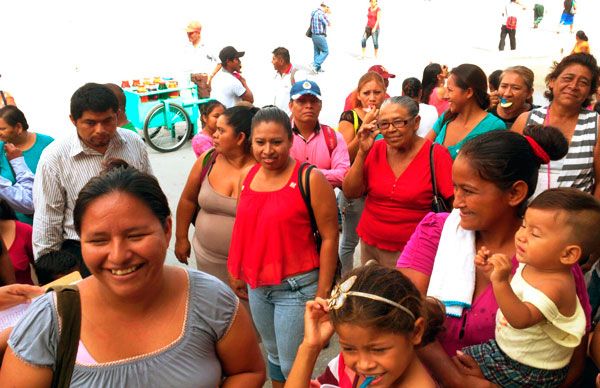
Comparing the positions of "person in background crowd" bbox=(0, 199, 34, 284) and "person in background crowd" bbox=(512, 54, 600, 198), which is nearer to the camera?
"person in background crowd" bbox=(0, 199, 34, 284)

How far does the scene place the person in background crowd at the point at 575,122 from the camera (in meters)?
3.65

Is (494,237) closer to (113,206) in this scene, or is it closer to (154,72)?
(113,206)

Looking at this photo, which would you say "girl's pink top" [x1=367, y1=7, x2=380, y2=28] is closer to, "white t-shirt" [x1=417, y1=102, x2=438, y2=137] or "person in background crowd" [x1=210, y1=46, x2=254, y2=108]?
Result: "person in background crowd" [x1=210, y1=46, x2=254, y2=108]

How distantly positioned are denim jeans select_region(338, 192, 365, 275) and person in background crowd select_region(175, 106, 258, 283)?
51.0 inches

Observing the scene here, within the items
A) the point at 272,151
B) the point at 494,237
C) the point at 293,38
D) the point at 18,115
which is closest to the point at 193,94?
the point at 18,115

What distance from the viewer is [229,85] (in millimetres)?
7359

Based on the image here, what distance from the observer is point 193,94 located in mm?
9461

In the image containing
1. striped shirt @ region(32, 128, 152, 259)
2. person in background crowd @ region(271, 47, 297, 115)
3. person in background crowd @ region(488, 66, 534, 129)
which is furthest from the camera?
person in background crowd @ region(271, 47, 297, 115)

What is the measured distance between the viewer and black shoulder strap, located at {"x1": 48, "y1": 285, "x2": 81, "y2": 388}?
1.61 meters

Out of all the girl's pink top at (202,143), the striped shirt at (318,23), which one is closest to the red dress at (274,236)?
the girl's pink top at (202,143)

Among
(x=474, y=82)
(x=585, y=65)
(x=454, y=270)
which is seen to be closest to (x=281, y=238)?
(x=454, y=270)

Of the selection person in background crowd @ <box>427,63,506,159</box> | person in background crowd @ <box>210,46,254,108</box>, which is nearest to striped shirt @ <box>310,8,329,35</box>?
person in background crowd @ <box>210,46,254,108</box>

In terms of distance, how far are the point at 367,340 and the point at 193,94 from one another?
8398 millimetres

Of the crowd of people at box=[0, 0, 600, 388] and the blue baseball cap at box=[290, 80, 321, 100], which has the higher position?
the blue baseball cap at box=[290, 80, 321, 100]
